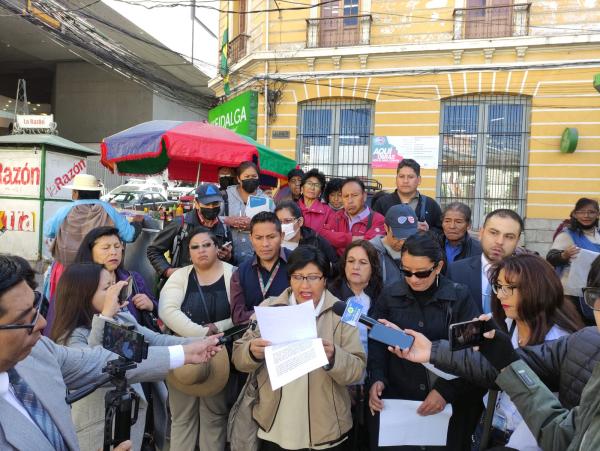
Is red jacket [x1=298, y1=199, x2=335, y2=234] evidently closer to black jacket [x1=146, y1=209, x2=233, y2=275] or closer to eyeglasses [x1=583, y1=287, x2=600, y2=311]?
black jacket [x1=146, y1=209, x2=233, y2=275]

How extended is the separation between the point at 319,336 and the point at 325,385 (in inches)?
10.6

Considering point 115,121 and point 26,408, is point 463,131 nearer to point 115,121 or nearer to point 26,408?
point 26,408

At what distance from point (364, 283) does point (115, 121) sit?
26.0 meters

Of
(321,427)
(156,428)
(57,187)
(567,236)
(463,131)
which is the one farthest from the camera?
(463,131)

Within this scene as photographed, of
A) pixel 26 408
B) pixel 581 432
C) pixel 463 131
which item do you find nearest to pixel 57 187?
pixel 26 408

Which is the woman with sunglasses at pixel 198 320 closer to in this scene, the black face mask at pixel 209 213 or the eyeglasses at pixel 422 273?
the black face mask at pixel 209 213

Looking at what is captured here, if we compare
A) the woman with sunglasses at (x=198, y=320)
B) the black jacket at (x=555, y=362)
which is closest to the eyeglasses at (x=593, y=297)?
the black jacket at (x=555, y=362)

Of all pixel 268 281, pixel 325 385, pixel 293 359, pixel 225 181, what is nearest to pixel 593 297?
pixel 293 359

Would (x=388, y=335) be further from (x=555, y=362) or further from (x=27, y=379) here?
(x=27, y=379)

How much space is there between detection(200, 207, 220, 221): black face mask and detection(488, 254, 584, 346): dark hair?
2.62m

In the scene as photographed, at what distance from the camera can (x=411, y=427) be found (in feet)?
8.27

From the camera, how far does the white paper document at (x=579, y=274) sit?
10.2 ft

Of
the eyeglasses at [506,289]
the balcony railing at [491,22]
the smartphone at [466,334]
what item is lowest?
the smartphone at [466,334]

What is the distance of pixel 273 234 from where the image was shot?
3.32 metres
